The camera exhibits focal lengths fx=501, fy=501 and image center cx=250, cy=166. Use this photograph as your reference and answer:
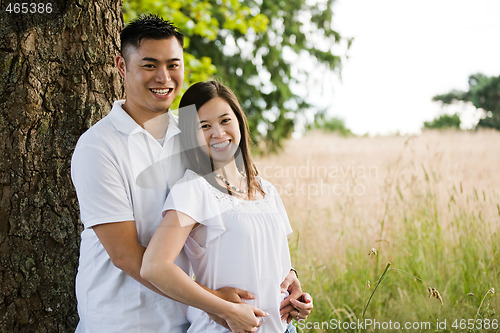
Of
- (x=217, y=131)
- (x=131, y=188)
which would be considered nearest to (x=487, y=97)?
(x=217, y=131)

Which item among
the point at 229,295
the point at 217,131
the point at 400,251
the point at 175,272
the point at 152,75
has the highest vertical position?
the point at 152,75

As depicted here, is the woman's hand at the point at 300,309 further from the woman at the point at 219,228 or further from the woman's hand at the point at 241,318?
the woman's hand at the point at 241,318

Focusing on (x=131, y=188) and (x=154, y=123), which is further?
(x=154, y=123)

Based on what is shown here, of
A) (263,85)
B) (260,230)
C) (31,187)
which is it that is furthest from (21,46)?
(263,85)

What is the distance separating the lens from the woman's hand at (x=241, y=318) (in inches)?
65.6

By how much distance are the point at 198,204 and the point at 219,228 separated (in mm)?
111

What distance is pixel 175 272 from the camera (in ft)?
5.25

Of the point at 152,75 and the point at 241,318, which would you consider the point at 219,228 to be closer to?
the point at 241,318

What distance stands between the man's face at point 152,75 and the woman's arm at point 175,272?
0.49 meters

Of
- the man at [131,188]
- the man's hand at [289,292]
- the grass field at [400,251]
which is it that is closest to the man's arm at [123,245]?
the man at [131,188]

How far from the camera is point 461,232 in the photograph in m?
3.70

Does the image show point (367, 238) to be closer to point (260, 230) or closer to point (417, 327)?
point (417, 327)

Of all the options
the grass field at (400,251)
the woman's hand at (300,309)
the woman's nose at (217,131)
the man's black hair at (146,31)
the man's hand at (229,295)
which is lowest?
the grass field at (400,251)

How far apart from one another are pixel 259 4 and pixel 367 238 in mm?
5971
